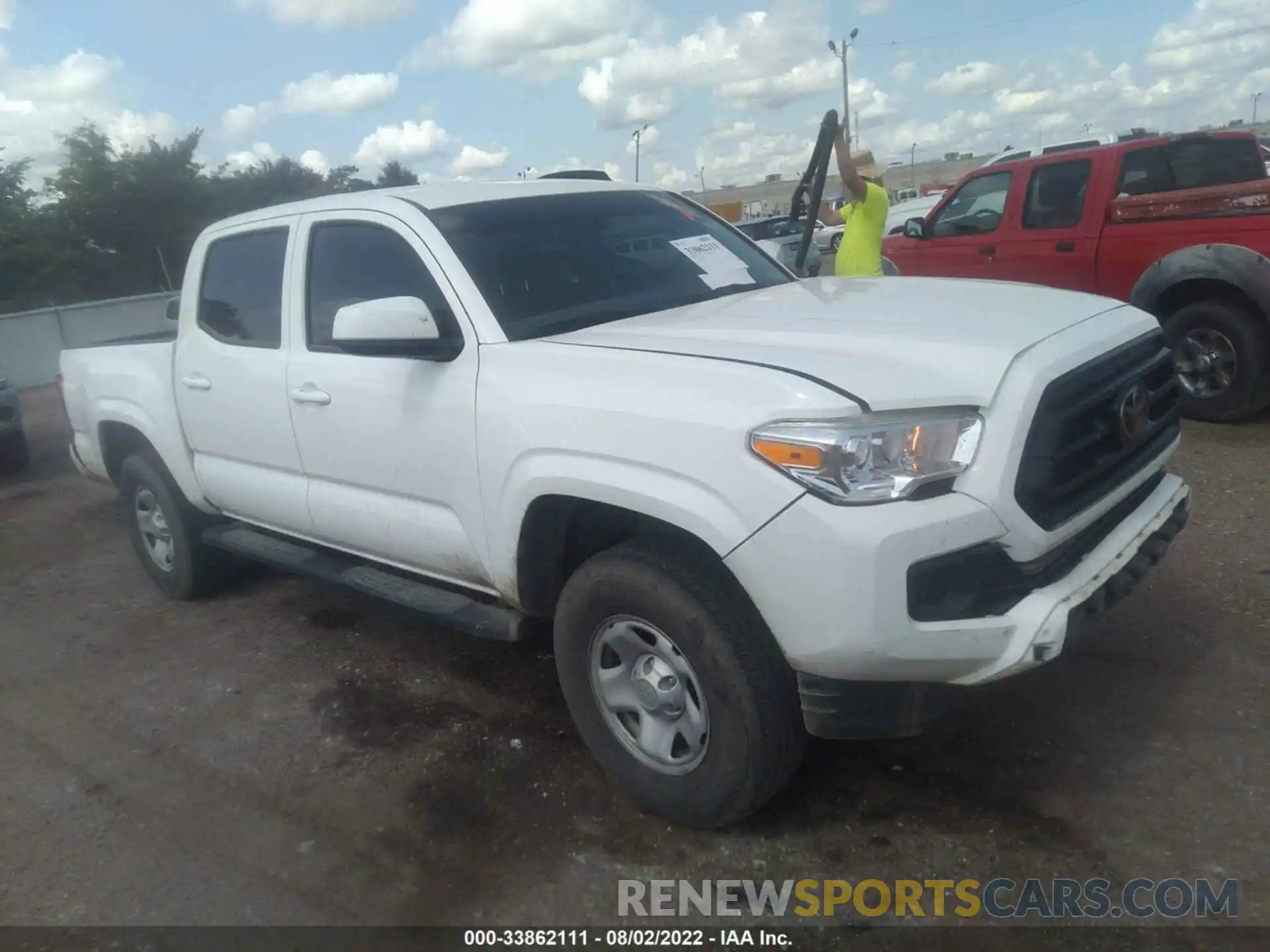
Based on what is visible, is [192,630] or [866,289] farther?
[192,630]

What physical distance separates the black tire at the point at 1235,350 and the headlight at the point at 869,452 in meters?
4.46

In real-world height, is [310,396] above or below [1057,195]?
below

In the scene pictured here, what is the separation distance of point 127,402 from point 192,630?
1.20 metres

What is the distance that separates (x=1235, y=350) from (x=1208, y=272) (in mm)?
510

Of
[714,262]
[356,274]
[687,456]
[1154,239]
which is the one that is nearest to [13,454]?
[356,274]

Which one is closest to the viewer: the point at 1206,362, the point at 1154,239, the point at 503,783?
the point at 503,783

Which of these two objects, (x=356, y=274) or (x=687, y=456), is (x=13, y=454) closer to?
(x=356, y=274)

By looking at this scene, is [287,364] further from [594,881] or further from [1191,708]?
[1191,708]

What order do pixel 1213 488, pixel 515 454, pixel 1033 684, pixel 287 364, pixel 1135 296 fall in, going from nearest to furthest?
pixel 515 454, pixel 1033 684, pixel 287 364, pixel 1213 488, pixel 1135 296

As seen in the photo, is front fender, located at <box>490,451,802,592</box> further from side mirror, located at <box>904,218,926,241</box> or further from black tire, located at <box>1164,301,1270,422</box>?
side mirror, located at <box>904,218,926,241</box>

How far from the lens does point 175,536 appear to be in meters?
5.34

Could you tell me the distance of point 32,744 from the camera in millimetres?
4176

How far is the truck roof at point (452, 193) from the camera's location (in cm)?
397

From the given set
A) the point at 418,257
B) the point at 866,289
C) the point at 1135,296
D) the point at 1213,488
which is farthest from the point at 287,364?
the point at 1135,296
